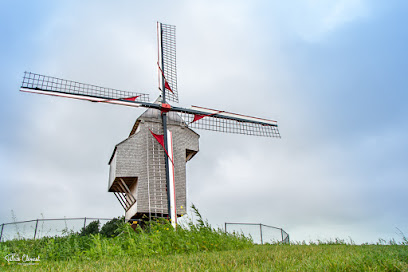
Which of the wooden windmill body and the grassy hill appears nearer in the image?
the grassy hill

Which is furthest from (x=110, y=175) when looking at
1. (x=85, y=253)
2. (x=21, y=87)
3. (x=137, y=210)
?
(x=85, y=253)

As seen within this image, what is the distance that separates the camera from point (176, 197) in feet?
56.2

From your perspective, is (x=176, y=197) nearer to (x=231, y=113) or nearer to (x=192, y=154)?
(x=192, y=154)

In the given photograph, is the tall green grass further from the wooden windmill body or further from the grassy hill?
the wooden windmill body

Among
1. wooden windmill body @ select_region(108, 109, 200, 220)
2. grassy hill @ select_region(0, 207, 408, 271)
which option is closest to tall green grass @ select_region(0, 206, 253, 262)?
grassy hill @ select_region(0, 207, 408, 271)

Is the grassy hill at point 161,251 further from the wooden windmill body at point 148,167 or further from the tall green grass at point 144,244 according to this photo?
the wooden windmill body at point 148,167

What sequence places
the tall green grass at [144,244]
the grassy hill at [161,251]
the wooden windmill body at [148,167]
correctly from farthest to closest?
the wooden windmill body at [148,167]
the tall green grass at [144,244]
the grassy hill at [161,251]

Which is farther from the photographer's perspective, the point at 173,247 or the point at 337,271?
the point at 173,247

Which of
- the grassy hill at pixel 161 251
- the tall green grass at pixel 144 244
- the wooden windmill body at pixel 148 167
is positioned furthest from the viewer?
the wooden windmill body at pixel 148 167

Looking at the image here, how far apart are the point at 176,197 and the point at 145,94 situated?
5633mm

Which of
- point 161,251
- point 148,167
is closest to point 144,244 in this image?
point 161,251

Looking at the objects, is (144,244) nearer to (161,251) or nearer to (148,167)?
(161,251)

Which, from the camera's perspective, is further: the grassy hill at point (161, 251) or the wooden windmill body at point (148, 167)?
the wooden windmill body at point (148, 167)

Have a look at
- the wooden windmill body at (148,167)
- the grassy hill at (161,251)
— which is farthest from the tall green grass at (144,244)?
the wooden windmill body at (148,167)
